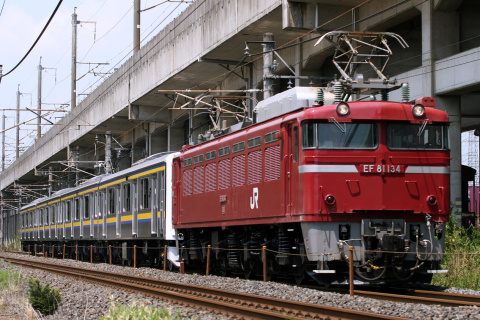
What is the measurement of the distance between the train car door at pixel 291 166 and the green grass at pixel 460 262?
3.22m

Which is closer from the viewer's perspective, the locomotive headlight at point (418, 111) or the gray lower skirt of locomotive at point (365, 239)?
the gray lower skirt of locomotive at point (365, 239)

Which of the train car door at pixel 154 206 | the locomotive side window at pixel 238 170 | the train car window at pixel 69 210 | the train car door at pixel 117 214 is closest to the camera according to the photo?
the locomotive side window at pixel 238 170

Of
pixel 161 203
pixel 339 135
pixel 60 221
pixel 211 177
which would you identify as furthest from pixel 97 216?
pixel 339 135

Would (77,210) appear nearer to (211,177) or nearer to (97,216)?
(97,216)

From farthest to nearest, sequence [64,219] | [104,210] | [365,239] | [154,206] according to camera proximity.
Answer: [64,219]
[104,210]
[154,206]
[365,239]

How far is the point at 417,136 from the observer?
14.6 m

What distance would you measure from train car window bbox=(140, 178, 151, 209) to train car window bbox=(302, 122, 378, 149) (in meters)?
11.4

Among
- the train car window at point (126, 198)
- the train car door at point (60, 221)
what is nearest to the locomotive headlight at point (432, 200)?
the train car window at point (126, 198)

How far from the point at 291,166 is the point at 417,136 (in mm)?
2368

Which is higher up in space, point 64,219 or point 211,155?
point 211,155

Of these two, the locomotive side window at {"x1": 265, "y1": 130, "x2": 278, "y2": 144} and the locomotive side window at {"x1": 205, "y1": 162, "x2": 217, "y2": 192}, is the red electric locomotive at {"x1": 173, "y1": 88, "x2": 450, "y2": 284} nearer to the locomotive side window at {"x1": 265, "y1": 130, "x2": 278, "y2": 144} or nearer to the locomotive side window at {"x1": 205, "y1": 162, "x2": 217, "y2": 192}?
the locomotive side window at {"x1": 265, "y1": 130, "x2": 278, "y2": 144}

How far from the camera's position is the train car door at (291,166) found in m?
14.5

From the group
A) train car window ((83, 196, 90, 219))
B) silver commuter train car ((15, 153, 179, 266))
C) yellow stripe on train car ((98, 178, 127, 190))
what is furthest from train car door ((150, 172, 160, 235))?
train car window ((83, 196, 90, 219))

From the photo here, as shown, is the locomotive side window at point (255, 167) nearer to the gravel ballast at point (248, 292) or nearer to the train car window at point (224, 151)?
the train car window at point (224, 151)
